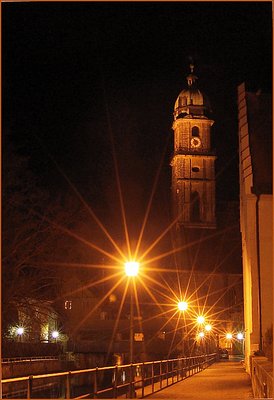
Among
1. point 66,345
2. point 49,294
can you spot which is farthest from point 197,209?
point 49,294

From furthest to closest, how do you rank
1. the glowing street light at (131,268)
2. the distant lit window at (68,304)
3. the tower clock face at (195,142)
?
the tower clock face at (195,142)
the distant lit window at (68,304)
the glowing street light at (131,268)

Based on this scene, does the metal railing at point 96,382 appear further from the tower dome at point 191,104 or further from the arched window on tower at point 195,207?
the tower dome at point 191,104

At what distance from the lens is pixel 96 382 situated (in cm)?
1119

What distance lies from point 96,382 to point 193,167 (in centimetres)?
6421

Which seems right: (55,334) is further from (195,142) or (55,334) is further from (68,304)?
(195,142)

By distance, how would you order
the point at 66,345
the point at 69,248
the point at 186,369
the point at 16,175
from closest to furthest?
the point at 16,175, the point at 186,369, the point at 69,248, the point at 66,345

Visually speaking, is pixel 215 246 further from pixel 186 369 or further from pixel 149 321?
pixel 186 369

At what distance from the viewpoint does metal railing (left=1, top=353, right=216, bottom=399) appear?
8625 millimetres

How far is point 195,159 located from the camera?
75.2 m

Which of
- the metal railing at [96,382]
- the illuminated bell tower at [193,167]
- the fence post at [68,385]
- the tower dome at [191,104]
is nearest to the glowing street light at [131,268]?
the metal railing at [96,382]

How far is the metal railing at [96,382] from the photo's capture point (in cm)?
862

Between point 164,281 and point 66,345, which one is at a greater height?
point 164,281

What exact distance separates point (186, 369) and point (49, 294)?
225 inches

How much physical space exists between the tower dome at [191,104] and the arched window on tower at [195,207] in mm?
9081
